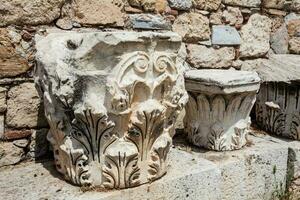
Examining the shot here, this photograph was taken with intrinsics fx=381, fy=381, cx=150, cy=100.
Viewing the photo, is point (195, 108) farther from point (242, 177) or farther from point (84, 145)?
point (84, 145)

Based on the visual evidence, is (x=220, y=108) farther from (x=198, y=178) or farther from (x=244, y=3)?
(x=244, y=3)

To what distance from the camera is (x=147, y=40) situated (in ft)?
6.93

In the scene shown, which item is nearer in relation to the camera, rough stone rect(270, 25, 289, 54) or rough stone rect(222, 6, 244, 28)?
rough stone rect(222, 6, 244, 28)

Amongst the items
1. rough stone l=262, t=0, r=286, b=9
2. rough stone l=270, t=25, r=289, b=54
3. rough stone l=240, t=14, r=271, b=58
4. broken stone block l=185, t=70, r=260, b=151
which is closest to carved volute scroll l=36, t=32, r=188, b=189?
broken stone block l=185, t=70, r=260, b=151

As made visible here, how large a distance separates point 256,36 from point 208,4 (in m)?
Result: 0.75

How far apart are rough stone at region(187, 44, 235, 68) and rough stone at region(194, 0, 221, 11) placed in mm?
355

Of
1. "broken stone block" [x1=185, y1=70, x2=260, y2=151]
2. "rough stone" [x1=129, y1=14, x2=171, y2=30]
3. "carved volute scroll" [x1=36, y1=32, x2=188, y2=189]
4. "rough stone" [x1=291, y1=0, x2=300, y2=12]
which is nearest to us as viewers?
→ "carved volute scroll" [x1=36, y1=32, x2=188, y2=189]

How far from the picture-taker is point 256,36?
13.0 ft

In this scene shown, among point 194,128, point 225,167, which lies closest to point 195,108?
point 194,128

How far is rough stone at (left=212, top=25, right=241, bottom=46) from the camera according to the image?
3633 millimetres

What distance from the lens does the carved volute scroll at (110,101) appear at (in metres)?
2.05

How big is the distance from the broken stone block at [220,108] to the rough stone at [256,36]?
0.93m

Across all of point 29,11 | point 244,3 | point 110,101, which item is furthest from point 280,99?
point 29,11

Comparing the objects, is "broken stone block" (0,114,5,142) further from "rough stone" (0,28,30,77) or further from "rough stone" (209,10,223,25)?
"rough stone" (209,10,223,25)
